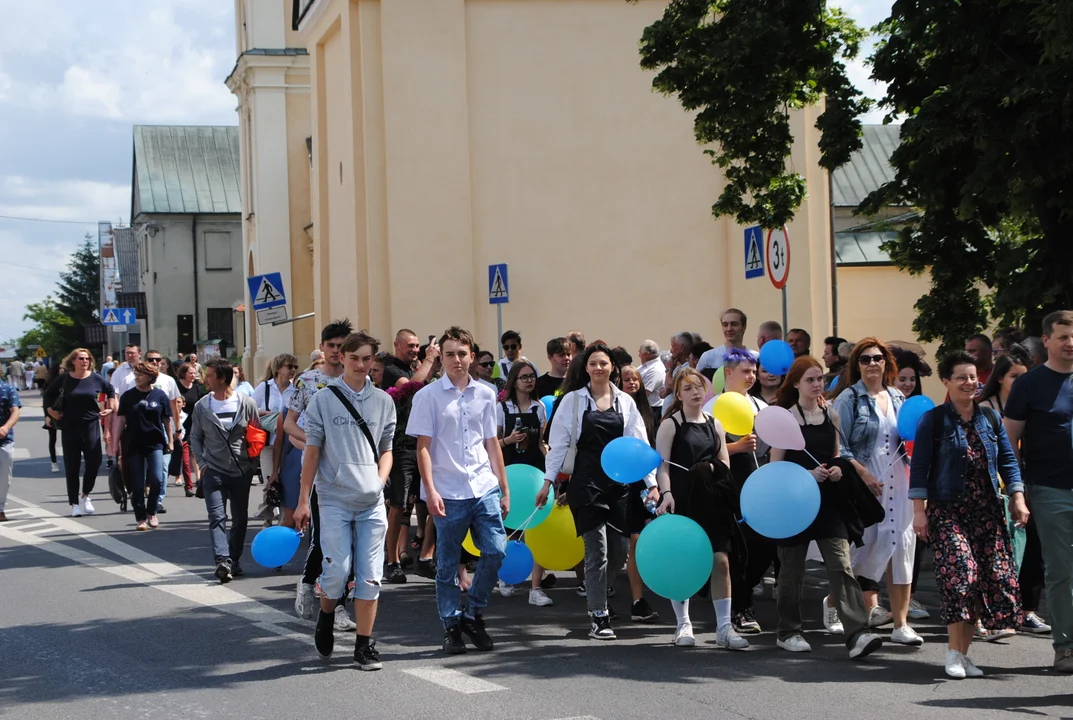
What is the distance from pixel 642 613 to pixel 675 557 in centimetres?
130

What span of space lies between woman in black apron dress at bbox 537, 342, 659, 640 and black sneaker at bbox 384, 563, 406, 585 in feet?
8.57

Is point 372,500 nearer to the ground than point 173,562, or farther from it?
farther from it

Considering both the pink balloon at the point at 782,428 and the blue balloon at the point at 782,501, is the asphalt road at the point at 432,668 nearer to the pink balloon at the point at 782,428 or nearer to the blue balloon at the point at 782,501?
the blue balloon at the point at 782,501

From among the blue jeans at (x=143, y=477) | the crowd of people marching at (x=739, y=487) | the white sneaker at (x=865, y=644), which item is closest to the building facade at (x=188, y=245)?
the blue jeans at (x=143, y=477)

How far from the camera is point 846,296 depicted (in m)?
29.5

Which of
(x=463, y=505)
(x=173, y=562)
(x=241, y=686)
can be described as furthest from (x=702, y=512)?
(x=173, y=562)

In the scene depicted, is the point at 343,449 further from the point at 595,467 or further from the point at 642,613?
the point at 642,613

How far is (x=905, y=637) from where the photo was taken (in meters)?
8.59

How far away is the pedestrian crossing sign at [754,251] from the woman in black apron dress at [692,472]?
6559 mm

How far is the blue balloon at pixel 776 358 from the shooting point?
35.5 feet

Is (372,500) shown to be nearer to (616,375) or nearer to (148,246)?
(616,375)

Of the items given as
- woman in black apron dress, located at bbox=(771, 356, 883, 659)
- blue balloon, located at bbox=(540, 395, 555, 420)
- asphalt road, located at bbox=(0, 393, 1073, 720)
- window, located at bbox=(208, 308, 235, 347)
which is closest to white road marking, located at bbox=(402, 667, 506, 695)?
asphalt road, located at bbox=(0, 393, 1073, 720)

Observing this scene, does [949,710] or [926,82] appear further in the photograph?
[926,82]

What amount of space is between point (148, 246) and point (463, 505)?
203ft
